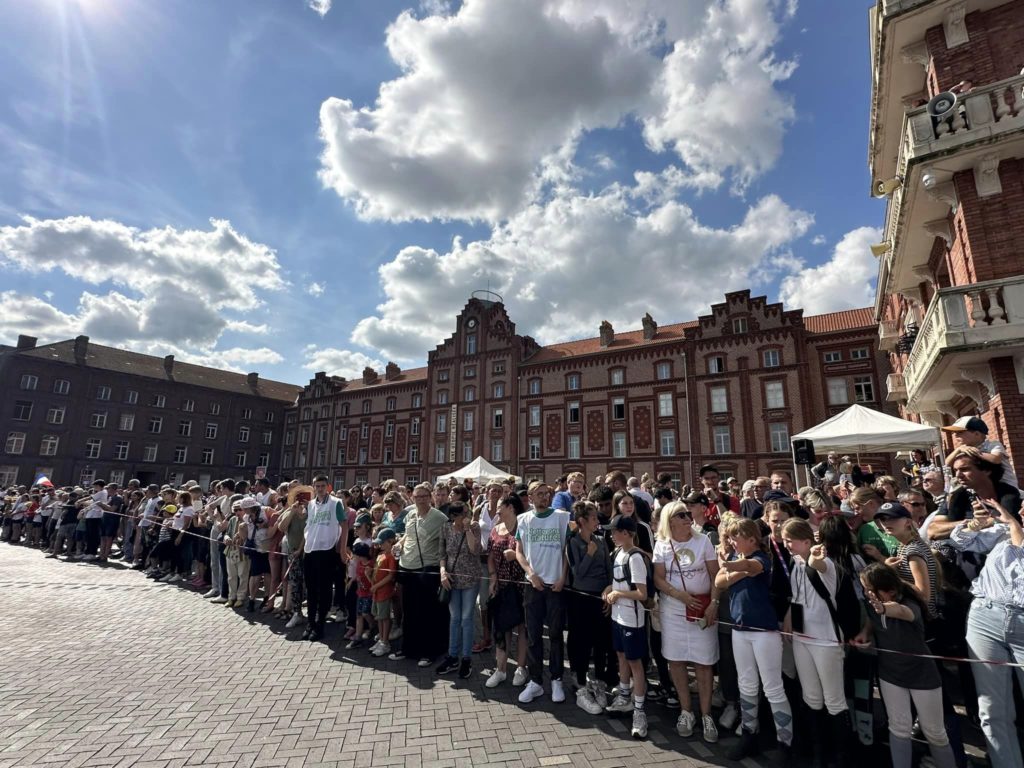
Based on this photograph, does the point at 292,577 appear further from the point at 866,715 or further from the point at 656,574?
the point at 866,715

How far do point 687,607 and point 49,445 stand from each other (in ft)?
199

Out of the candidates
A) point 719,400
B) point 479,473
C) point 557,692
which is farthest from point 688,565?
point 719,400

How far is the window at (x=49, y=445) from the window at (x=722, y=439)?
192 ft

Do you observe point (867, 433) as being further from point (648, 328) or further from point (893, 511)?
point (648, 328)

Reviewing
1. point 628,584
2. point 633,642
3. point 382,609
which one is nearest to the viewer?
point 633,642

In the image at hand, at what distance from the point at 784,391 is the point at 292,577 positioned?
3025 cm

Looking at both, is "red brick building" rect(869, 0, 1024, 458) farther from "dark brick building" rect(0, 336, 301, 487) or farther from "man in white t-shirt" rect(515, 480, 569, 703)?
"dark brick building" rect(0, 336, 301, 487)

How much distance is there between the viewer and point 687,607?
4605mm

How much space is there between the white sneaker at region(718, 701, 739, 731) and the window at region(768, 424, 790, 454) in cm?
2830

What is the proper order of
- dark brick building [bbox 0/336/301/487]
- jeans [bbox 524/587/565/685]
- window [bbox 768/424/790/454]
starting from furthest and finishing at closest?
dark brick building [bbox 0/336/301/487], window [bbox 768/424/790/454], jeans [bbox 524/587/565/685]

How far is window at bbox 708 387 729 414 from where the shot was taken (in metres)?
31.4

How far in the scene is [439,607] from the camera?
6.68m

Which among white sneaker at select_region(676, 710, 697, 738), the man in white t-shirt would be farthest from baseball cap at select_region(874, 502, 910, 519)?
the man in white t-shirt

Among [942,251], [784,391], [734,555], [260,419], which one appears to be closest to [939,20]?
[942,251]
